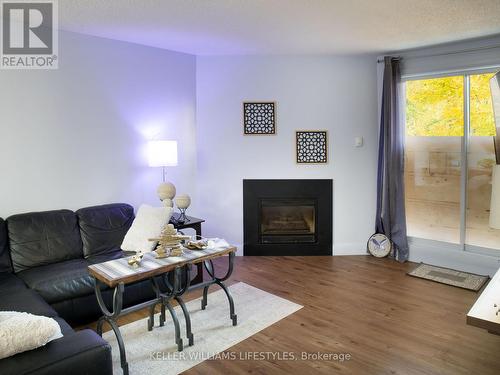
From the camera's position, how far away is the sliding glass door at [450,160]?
4.09 meters

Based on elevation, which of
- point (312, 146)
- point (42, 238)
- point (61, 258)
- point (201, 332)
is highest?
point (312, 146)

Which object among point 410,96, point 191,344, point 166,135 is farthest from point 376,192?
point 191,344

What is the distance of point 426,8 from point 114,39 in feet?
9.54

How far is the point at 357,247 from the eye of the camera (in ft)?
15.9

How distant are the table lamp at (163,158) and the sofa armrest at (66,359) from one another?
2370 millimetres

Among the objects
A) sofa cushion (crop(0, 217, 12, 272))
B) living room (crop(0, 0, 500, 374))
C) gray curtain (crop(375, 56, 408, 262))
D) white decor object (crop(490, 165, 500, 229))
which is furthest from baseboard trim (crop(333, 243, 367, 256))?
sofa cushion (crop(0, 217, 12, 272))

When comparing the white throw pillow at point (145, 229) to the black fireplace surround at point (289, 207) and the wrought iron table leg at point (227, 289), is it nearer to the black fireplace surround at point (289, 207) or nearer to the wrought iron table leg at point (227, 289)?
the wrought iron table leg at point (227, 289)

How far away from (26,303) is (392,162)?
3873 mm

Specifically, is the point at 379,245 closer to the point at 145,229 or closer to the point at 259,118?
the point at 259,118

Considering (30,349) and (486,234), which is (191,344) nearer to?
(30,349)

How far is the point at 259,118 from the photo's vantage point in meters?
4.74

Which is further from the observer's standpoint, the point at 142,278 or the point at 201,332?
the point at 201,332

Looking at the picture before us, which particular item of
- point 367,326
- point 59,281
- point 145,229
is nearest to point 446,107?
point 367,326
